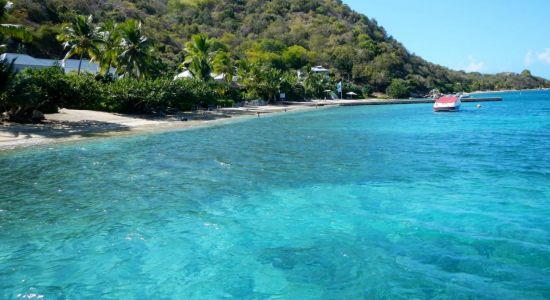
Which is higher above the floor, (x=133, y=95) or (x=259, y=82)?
(x=259, y=82)

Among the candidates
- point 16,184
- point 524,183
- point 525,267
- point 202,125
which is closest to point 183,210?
point 16,184

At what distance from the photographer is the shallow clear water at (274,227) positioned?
7016mm

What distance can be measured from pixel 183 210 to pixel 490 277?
737 centimetres

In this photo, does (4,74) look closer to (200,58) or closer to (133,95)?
(133,95)

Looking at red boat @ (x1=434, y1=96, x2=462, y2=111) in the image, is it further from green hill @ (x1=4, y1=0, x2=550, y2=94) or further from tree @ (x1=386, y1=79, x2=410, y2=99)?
tree @ (x1=386, y1=79, x2=410, y2=99)

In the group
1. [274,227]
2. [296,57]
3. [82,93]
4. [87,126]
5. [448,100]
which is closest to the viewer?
[274,227]

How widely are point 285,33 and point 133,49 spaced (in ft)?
343

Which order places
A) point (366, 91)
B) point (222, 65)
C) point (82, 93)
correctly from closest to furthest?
point (82, 93) → point (222, 65) → point (366, 91)

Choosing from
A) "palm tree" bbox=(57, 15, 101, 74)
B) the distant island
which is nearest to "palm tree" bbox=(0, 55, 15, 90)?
the distant island

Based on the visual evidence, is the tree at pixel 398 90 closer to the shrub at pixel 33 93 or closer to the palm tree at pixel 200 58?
the palm tree at pixel 200 58

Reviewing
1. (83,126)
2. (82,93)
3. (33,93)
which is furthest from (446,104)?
(33,93)

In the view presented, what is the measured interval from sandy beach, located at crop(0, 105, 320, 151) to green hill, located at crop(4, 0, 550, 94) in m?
34.2

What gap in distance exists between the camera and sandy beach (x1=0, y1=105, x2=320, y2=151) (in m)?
24.4

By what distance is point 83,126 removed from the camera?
30156mm
